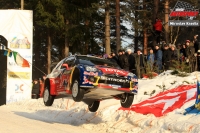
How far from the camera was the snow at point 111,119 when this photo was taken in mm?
12552

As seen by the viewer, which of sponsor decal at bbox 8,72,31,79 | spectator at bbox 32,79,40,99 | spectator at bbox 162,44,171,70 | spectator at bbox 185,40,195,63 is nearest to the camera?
spectator at bbox 185,40,195,63

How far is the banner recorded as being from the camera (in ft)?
89.1

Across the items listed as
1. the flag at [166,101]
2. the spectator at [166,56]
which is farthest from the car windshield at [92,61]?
the spectator at [166,56]

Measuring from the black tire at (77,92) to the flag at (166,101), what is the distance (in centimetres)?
261

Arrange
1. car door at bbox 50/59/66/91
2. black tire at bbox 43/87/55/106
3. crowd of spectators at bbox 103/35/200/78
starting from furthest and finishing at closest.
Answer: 1. crowd of spectators at bbox 103/35/200/78
2. black tire at bbox 43/87/55/106
3. car door at bbox 50/59/66/91

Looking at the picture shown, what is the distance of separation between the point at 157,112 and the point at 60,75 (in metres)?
3.35

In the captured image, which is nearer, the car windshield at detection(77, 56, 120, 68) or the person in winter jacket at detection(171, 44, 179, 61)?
the car windshield at detection(77, 56, 120, 68)

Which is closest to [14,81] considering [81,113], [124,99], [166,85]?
[81,113]

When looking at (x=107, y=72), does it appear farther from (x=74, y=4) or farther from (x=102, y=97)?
(x=74, y=4)

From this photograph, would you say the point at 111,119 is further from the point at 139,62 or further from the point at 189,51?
the point at 189,51

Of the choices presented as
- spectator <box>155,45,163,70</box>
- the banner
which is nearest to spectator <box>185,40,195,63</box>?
spectator <box>155,45,163,70</box>

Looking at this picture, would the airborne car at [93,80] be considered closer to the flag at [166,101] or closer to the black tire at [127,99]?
the black tire at [127,99]

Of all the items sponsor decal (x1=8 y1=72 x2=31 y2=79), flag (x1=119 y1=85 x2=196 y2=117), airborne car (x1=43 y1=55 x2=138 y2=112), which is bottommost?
flag (x1=119 y1=85 x2=196 y2=117)

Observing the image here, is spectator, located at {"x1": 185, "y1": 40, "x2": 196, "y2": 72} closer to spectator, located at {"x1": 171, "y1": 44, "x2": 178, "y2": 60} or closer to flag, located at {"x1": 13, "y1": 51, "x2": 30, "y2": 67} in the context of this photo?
spectator, located at {"x1": 171, "y1": 44, "x2": 178, "y2": 60}
